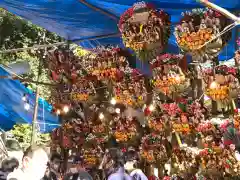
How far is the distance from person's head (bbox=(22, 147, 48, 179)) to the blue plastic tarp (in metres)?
3.23

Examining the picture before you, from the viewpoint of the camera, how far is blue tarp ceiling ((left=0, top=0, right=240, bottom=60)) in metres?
3.22

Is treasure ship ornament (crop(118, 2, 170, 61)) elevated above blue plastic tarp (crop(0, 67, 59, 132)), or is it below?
below

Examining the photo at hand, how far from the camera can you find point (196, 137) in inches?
114

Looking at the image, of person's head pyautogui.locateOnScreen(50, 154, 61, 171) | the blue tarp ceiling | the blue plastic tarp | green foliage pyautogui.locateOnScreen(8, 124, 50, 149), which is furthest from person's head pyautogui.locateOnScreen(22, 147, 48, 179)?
green foliage pyautogui.locateOnScreen(8, 124, 50, 149)

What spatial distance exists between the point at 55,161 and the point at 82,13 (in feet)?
4.66

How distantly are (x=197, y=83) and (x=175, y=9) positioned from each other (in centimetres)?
71

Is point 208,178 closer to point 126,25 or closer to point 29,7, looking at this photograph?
point 126,25

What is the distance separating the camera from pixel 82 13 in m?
3.94

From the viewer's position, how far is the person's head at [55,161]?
377cm

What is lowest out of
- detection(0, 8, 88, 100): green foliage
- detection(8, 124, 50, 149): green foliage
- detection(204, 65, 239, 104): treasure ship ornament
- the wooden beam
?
detection(204, 65, 239, 104): treasure ship ornament

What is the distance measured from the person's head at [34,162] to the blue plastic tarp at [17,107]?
3.23 m

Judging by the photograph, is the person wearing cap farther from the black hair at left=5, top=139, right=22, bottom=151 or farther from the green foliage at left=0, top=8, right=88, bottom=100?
the green foliage at left=0, top=8, right=88, bottom=100

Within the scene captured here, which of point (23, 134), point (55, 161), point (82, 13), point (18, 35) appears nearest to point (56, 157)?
point (55, 161)

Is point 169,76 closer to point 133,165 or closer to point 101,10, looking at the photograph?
point 133,165
